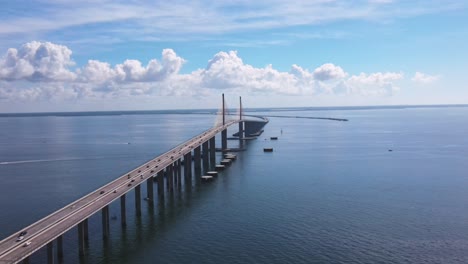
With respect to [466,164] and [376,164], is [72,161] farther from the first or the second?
[466,164]

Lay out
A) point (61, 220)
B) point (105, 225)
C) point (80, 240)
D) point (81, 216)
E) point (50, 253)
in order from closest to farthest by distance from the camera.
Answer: point (50, 253), point (61, 220), point (80, 240), point (81, 216), point (105, 225)

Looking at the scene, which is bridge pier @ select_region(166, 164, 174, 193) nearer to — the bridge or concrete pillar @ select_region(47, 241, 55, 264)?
the bridge

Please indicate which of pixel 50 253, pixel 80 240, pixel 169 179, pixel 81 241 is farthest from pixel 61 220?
pixel 169 179

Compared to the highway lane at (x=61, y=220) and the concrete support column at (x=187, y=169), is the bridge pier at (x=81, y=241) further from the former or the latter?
the concrete support column at (x=187, y=169)

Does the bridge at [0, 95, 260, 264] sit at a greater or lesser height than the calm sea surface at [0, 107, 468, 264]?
greater

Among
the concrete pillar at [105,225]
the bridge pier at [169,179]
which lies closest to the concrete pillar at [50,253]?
the concrete pillar at [105,225]

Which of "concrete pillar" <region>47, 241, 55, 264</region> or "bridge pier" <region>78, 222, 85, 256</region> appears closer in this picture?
"concrete pillar" <region>47, 241, 55, 264</region>

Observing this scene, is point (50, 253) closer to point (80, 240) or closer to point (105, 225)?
point (80, 240)

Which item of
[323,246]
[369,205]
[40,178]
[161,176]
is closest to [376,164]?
[369,205]

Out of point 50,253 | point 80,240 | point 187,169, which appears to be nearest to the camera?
point 50,253

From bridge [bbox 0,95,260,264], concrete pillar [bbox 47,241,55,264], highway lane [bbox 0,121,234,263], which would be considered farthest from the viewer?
concrete pillar [bbox 47,241,55,264]

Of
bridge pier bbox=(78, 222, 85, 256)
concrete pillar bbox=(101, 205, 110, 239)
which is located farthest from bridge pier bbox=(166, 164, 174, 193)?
bridge pier bbox=(78, 222, 85, 256)
